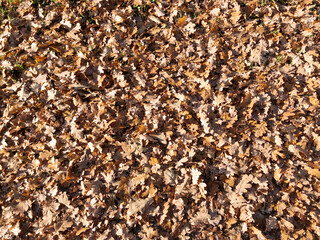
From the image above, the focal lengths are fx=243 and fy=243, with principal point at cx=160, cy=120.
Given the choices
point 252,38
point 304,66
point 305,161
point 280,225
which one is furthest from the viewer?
point 252,38

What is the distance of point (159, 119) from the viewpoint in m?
2.91

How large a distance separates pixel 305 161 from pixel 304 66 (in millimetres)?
1254

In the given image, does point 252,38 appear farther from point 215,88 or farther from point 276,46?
point 215,88

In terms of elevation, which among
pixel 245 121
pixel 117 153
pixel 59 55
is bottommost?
pixel 245 121

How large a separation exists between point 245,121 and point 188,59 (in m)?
1.11

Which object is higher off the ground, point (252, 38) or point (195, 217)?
point (252, 38)

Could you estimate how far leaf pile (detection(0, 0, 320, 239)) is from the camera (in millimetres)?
2553

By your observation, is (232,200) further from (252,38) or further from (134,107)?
(252,38)

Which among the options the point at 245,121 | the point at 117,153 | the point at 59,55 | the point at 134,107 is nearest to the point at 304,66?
the point at 245,121

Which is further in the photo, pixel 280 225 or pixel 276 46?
pixel 276 46

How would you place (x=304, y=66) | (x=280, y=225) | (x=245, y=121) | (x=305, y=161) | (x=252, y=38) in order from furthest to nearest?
1. (x=252, y=38)
2. (x=304, y=66)
3. (x=245, y=121)
4. (x=305, y=161)
5. (x=280, y=225)

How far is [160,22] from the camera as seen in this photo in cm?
350

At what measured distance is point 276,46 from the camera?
10.9 ft

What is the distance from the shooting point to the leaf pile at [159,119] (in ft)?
8.38
